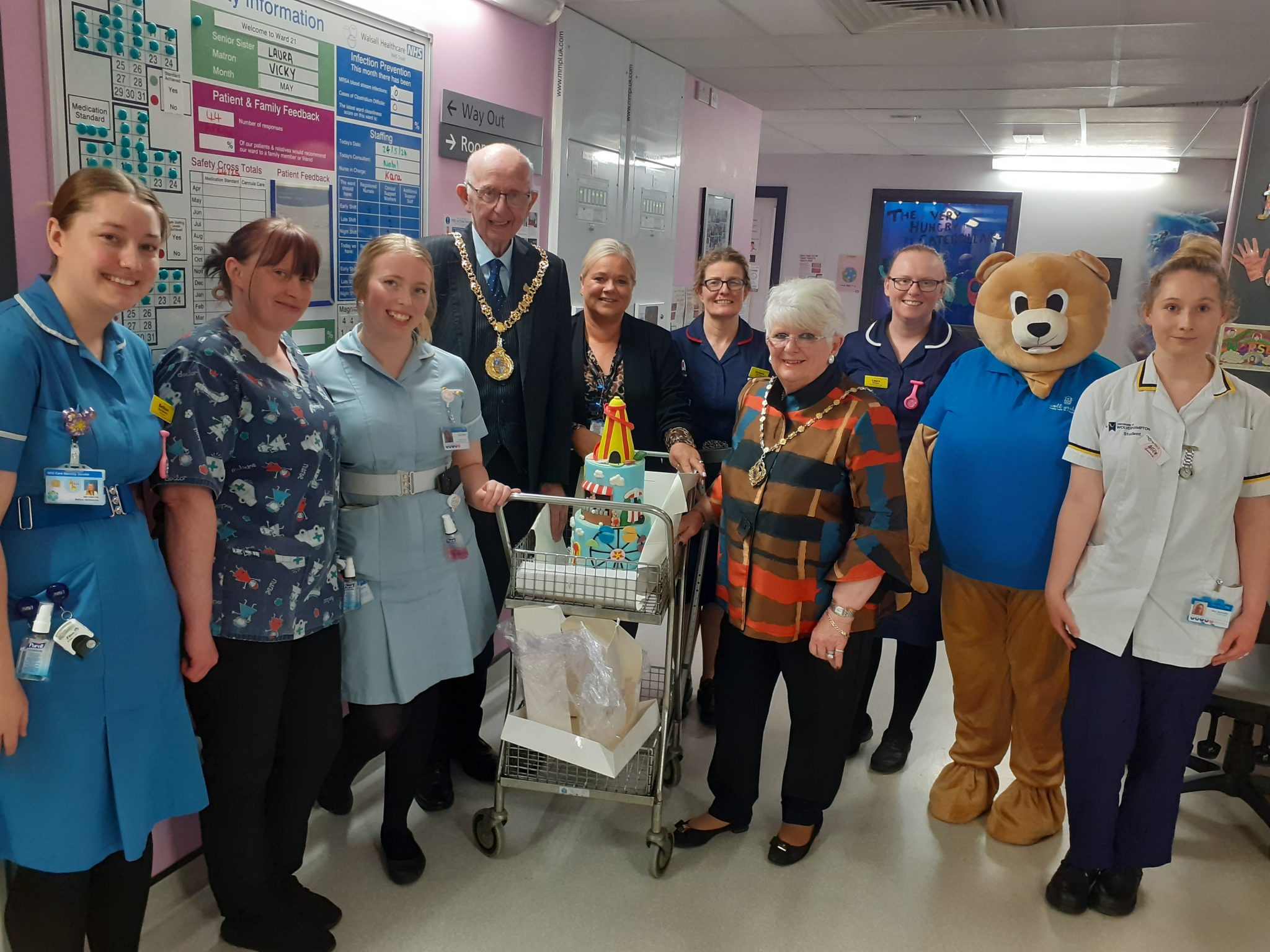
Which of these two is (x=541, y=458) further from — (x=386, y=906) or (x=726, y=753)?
(x=386, y=906)

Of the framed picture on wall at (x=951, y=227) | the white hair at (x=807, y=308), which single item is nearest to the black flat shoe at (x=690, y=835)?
the white hair at (x=807, y=308)

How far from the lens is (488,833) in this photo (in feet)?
8.31

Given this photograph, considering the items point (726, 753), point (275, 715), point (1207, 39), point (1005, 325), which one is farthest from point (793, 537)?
point (1207, 39)

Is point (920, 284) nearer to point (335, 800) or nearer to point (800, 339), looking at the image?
point (800, 339)

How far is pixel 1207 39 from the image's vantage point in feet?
11.8

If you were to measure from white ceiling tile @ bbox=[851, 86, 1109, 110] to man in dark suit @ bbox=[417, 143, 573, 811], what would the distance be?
3111 millimetres

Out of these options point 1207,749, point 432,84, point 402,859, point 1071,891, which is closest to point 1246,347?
point 1207,749

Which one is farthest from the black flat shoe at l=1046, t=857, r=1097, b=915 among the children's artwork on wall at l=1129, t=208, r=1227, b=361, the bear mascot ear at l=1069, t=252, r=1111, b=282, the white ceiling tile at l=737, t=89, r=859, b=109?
the children's artwork on wall at l=1129, t=208, r=1227, b=361

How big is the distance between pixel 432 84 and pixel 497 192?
742 mm

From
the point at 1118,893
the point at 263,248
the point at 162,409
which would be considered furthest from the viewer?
the point at 1118,893

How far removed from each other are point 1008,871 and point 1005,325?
4.77 ft

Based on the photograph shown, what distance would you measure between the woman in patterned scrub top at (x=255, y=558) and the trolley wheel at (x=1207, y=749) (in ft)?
8.94

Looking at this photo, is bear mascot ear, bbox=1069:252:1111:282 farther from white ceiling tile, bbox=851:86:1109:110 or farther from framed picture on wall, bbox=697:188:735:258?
framed picture on wall, bbox=697:188:735:258

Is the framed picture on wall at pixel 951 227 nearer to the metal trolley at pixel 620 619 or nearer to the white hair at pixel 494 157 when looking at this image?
the metal trolley at pixel 620 619
